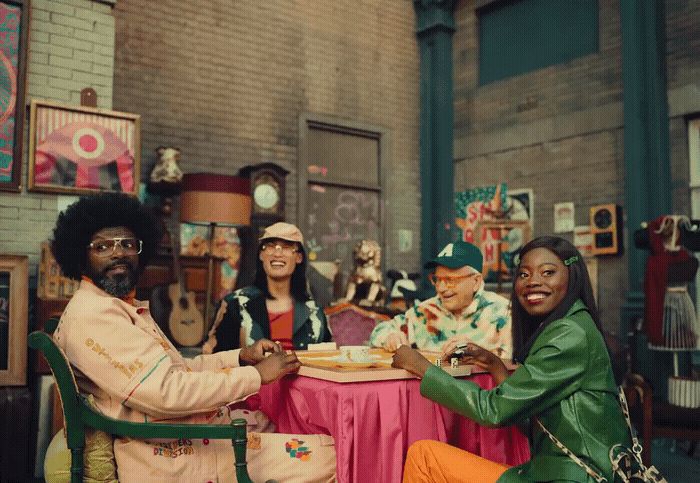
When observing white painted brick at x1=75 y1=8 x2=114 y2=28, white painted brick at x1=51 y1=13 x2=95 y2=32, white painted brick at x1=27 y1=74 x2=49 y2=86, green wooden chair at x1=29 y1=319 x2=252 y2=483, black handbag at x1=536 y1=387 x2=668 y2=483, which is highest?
white painted brick at x1=75 y1=8 x2=114 y2=28

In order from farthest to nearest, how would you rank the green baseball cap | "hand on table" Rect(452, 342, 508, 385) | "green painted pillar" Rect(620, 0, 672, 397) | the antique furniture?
"green painted pillar" Rect(620, 0, 672, 397) < the antique furniture < the green baseball cap < "hand on table" Rect(452, 342, 508, 385)

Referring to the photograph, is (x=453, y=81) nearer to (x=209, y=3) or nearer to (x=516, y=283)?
(x=209, y=3)

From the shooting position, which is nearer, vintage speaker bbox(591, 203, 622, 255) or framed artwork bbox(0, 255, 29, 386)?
framed artwork bbox(0, 255, 29, 386)

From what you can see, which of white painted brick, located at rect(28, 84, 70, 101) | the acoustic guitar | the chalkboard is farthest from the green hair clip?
the chalkboard

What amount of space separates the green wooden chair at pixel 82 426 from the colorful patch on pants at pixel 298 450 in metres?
0.32

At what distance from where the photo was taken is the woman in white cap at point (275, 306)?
3.44 m

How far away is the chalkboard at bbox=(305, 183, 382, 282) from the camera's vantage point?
7.80 m

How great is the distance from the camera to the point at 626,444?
1.84 metres

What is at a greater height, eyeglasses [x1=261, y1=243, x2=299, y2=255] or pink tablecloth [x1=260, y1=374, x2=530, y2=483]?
eyeglasses [x1=261, y1=243, x2=299, y2=255]

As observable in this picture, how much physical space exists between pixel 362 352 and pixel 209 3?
5667 mm

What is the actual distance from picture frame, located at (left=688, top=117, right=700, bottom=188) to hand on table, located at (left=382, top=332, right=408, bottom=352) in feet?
14.9

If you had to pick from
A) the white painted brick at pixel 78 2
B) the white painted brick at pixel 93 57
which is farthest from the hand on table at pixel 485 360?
the white painted brick at pixel 78 2

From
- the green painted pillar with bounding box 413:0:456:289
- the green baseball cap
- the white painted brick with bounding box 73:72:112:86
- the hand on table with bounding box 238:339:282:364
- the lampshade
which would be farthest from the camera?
the green painted pillar with bounding box 413:0:456:289

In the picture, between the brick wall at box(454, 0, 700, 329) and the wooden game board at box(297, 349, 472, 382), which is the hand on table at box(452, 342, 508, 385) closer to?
the wooden game board at box(297, 349, 472, 382)
